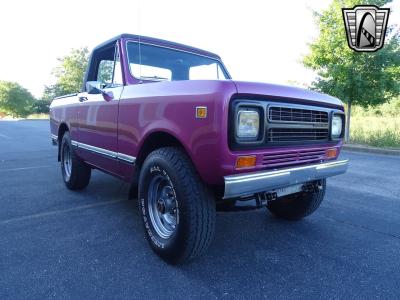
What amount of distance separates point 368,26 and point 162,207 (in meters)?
9.75

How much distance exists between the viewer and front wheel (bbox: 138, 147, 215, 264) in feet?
7.33

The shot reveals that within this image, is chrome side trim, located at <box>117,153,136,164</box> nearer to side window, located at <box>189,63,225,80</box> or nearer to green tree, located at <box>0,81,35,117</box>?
side window, located at <box>189,63,225,80</box>

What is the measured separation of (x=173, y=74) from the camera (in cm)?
369

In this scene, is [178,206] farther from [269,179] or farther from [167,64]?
[167,64]

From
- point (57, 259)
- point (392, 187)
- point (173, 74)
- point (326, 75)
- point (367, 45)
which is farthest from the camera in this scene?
point (326, 75)

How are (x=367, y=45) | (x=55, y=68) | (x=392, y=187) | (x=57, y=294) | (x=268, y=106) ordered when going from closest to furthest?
(x=57, y=294) < (x=268, y=106) < (x=392, y=187) < (x=367, y=45) < (x=55, y=68)

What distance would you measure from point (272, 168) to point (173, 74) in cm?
192

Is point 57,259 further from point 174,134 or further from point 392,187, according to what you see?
point 392,187

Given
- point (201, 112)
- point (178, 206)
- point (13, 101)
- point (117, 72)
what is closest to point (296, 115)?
point (201, 112)

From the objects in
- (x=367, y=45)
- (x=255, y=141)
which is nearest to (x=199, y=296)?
(x=255, y=141)

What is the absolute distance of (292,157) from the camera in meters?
2.49

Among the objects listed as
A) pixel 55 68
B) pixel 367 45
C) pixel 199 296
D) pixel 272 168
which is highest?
pixel 55 68

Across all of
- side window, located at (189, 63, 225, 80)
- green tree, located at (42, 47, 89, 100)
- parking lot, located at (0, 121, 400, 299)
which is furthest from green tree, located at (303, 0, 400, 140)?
green tree, located at (42, 47, 89, 100)

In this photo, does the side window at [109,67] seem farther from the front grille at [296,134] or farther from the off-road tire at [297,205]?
the off-road tire at [297,205]
